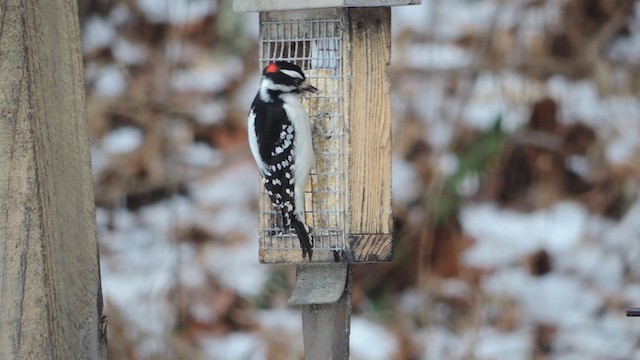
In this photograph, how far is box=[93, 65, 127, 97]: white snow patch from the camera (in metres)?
6.13

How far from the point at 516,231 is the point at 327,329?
3.50 meters

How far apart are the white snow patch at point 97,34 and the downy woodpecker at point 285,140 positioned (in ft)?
10.8

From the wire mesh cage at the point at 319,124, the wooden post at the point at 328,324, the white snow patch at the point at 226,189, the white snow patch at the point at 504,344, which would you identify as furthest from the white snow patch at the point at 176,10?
the wooden post at the point at 328,324

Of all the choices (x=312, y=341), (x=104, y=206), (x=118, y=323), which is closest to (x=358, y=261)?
(x=312, y=341)

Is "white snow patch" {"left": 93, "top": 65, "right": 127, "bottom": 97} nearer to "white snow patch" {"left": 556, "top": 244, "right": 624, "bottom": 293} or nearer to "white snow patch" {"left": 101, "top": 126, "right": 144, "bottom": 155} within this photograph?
"white snow patch" {"left": 101, "top": 126, "right": 144, "bottom": 155}

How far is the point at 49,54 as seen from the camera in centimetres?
158

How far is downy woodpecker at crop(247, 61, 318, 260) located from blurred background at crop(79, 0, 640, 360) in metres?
2.38

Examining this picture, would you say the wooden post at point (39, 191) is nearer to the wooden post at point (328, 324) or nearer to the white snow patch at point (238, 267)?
the wooden post at point (328, 324)

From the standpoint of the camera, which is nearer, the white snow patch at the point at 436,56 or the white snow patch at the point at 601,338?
the white snow patch at the point at 601,338

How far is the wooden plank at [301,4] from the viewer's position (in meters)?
2.67

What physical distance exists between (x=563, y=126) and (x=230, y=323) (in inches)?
86.4

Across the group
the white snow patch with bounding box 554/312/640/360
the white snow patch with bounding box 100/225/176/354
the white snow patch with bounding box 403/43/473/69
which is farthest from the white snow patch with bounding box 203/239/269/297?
the white snow patch with bounding box 554/312/640/360

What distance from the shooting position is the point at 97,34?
6.27 metres

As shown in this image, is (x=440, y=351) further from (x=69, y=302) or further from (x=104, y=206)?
(x=69, y=302)
